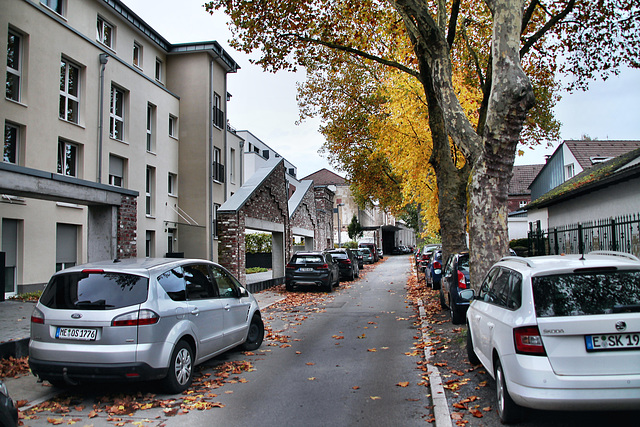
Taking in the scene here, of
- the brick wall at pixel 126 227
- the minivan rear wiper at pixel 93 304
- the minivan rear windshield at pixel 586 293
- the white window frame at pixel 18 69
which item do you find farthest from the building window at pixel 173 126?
the minivan rear windshield at pixel 586 293

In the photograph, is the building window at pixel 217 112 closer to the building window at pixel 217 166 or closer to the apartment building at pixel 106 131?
the apartment building at pixel 106 131

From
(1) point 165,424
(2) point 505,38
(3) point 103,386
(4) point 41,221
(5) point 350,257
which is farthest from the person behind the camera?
(5) point 350,257

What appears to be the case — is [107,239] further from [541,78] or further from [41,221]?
[541,78]

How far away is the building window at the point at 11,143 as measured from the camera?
47.2ft

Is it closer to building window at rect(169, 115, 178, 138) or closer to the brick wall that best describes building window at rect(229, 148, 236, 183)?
building window at rect(169, 115, 178, 138)

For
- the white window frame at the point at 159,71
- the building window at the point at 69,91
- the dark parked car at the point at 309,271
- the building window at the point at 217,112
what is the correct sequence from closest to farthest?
the building window at the point at 69,91 → the dark parked car at the point at 309,271 → the white window frame at the point at 159,71 → the building window at the point at 217,112

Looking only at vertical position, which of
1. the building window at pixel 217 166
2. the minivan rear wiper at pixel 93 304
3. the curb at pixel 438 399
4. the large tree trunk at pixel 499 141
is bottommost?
the curb at pixel 438 399

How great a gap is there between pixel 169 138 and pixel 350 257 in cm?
1132

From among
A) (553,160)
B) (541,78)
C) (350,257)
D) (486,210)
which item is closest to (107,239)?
(486,210)

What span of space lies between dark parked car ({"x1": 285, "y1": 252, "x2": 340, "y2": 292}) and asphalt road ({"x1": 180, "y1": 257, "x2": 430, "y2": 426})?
7.00 meters

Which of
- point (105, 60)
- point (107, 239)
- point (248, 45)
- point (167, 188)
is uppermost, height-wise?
point (105, 60)

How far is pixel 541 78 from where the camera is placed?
17.6 metres

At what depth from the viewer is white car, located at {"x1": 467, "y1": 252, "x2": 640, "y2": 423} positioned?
3955mm

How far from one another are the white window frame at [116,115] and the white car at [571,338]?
18.4 metres
